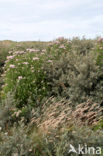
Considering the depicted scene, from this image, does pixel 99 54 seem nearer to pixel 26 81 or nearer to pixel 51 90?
pixel 51 90

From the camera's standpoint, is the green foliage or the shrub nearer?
the shrub

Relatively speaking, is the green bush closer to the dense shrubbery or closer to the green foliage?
the dense shrubbery

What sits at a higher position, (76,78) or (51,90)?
(76,78)

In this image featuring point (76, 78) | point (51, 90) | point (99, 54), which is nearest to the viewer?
point (76, 78)

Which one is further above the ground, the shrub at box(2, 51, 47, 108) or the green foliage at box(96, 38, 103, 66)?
the green foliage at box(96, 38, 103, 66)

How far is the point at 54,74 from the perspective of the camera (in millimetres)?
7582

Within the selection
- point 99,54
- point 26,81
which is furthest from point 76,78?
point 26,81

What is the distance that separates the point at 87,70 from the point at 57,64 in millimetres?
1086

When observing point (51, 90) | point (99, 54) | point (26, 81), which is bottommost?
point (51, 90)

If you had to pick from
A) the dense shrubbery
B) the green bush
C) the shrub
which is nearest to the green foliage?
the dense shrubbery

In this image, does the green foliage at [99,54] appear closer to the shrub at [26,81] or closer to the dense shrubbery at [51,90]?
the dense shrubbery at [51,90]

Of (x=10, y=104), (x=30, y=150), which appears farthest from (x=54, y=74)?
(x=30, y=150)

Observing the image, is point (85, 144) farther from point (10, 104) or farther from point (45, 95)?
point (45, 95)

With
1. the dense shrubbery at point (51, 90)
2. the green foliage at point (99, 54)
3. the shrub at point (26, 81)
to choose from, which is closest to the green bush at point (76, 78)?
the dense shrubbery at point (51, 90)
